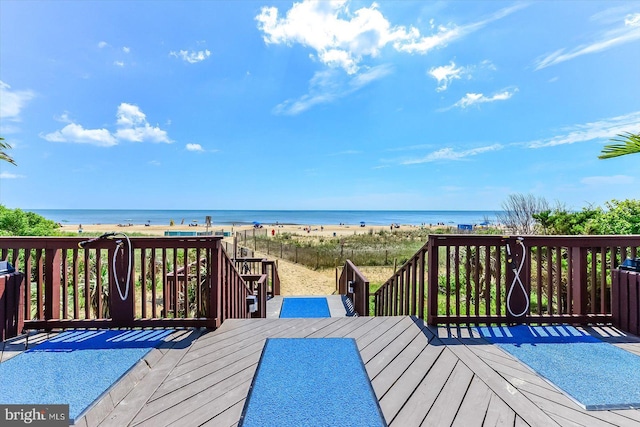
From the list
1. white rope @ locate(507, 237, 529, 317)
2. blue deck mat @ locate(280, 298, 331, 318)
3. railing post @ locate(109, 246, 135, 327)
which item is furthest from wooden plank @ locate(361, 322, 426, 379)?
blue deck mat @ locate(280, 298, 331, 318)

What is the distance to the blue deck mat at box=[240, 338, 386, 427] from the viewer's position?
1.43 m

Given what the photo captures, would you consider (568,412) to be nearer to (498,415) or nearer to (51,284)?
(498,415)

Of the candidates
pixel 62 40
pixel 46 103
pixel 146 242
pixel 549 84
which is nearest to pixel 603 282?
pixel 146 242

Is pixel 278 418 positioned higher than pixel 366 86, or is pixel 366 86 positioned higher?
pixel 366 86

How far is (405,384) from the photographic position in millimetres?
1760

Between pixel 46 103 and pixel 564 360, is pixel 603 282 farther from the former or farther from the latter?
pixel 46 103

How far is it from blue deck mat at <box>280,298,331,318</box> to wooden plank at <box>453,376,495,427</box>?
14.2ft

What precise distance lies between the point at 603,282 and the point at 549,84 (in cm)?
898

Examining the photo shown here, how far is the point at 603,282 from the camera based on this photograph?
2.88 meters

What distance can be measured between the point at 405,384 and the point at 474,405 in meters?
0.40

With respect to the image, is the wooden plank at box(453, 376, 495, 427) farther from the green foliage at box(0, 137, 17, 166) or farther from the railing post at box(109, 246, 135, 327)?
the green foliage at box(0, 137, 17, 166)

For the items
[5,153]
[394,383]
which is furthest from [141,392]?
[5,153]

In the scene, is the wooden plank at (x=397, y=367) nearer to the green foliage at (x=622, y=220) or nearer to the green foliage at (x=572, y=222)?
the green foliage at (x=622, y=220)

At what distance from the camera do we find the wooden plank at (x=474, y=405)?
1400 millimetres
